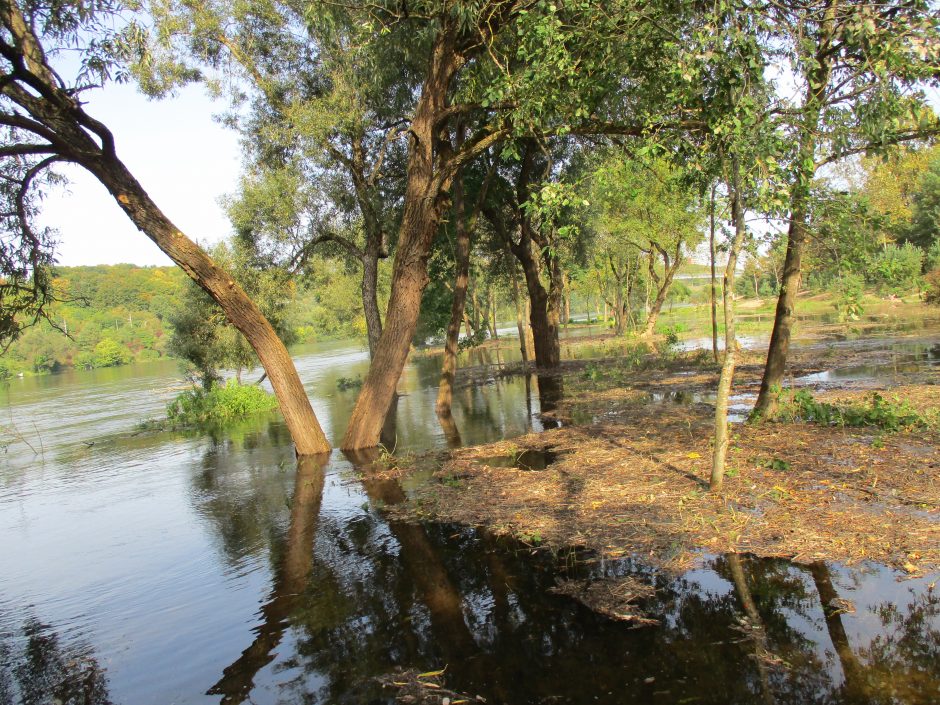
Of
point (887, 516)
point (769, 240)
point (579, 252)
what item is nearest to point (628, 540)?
point (887, 516)

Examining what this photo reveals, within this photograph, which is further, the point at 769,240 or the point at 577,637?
the point at 769,240

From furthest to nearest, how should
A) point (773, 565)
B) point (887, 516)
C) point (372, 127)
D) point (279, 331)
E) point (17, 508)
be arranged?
point (279, 331) → point (372, 127) → point (17, 508) → point (887, 516) → point (773, 565)

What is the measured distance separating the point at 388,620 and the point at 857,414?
26.6ft

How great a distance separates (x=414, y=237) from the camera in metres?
11.9

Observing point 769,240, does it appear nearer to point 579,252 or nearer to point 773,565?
point 773,565

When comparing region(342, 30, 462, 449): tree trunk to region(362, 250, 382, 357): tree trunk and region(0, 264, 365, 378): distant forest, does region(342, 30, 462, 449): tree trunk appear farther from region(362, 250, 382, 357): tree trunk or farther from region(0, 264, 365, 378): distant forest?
region(0, 264, 365, 378): distant forest

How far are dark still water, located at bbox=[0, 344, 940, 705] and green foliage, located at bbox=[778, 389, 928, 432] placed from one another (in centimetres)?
494

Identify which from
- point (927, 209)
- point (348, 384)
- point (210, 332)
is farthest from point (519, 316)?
point (927, 209)

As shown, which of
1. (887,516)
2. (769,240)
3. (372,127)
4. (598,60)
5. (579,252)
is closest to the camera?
(887,516)

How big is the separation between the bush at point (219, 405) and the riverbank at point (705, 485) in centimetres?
1645

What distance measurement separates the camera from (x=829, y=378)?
15883mm

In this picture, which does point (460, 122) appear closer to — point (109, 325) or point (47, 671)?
point (47, 671)

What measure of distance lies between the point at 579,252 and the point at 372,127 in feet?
48.7

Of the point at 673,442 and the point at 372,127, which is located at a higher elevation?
the point at 372,127
